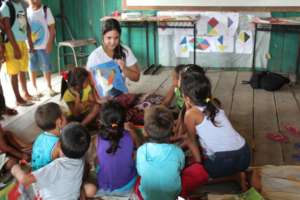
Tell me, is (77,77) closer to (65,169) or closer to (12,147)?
(12,147)

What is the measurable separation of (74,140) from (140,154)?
38 cm

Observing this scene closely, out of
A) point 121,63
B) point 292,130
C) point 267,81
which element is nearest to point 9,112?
point 121,63

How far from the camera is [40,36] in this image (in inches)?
169

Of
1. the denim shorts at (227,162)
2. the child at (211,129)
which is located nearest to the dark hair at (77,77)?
the child at (211,129)

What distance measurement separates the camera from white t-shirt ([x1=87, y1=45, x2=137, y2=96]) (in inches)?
121

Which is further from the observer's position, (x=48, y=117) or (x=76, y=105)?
(x=76, y=105)

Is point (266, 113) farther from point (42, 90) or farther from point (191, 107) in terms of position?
point (42, 90)

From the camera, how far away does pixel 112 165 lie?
6.77 ft

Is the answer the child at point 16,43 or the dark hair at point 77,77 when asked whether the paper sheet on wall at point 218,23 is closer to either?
the child at point 16,43

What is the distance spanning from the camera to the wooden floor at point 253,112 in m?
2.83

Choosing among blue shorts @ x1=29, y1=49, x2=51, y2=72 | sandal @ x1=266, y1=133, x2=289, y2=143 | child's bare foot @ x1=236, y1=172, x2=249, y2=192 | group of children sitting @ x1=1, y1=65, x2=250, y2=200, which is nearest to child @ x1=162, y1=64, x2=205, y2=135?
group of children sitting @ x1=1, y1=65, x2=250, y2=200

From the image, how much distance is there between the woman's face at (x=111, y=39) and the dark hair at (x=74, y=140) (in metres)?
1.22

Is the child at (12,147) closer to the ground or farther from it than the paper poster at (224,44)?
closer to the ground

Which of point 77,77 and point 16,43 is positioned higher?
Result: point 16,43
